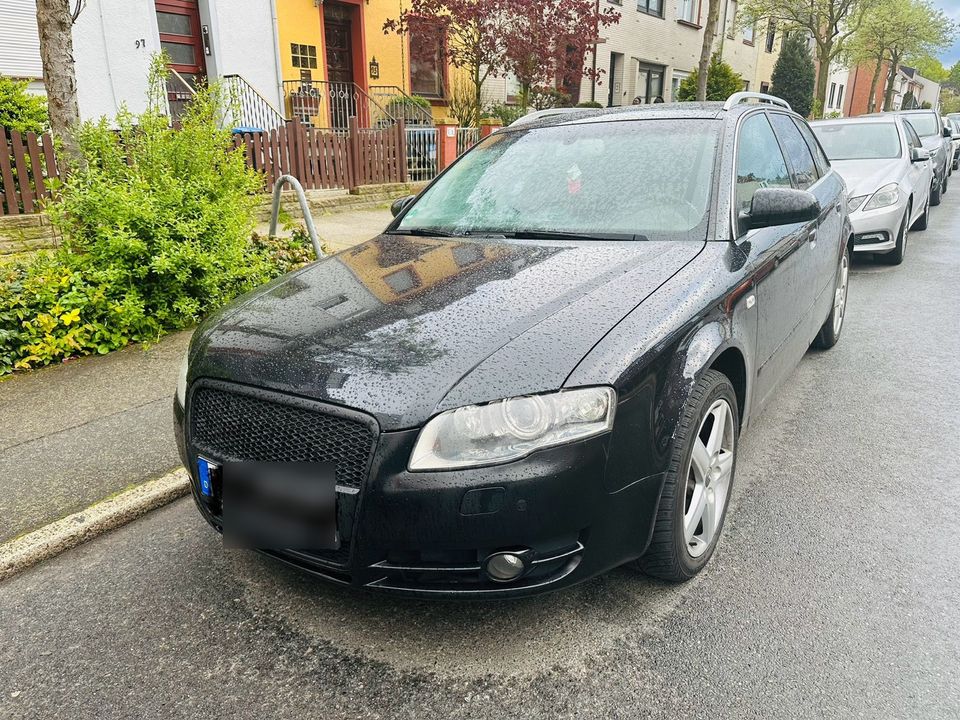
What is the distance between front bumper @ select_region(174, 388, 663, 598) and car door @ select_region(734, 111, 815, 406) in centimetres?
128

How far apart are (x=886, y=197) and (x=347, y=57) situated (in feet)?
39.3

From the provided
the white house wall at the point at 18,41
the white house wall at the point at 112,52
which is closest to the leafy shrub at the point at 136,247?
the white house wall at the point at 112,52

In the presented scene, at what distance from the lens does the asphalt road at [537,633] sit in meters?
2.11

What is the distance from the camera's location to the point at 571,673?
7.25ft

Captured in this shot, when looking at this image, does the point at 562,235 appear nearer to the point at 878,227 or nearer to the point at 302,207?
the point at 302,207

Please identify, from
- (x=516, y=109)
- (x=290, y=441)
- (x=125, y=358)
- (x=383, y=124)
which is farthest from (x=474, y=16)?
(x=290, y=441)

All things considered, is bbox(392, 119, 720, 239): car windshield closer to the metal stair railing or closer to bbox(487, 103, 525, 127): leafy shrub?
the metal stair railing

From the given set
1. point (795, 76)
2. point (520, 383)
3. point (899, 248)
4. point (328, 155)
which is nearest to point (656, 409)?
point (520, 383)

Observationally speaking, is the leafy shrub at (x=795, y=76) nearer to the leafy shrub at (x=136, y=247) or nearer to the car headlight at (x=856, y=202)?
the car headlight at (x=856, y=202)

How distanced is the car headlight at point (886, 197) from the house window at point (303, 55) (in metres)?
11.1

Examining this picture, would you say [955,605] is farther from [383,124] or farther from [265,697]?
[383,124]

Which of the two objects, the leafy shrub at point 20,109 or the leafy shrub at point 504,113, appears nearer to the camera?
the leafy shrub at point 20,109

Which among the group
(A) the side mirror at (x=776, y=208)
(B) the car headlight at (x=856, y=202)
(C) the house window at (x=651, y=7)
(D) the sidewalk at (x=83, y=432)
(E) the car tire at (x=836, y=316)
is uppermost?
(C) the house window at (x=651, y=7)

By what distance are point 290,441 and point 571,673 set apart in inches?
43.9
